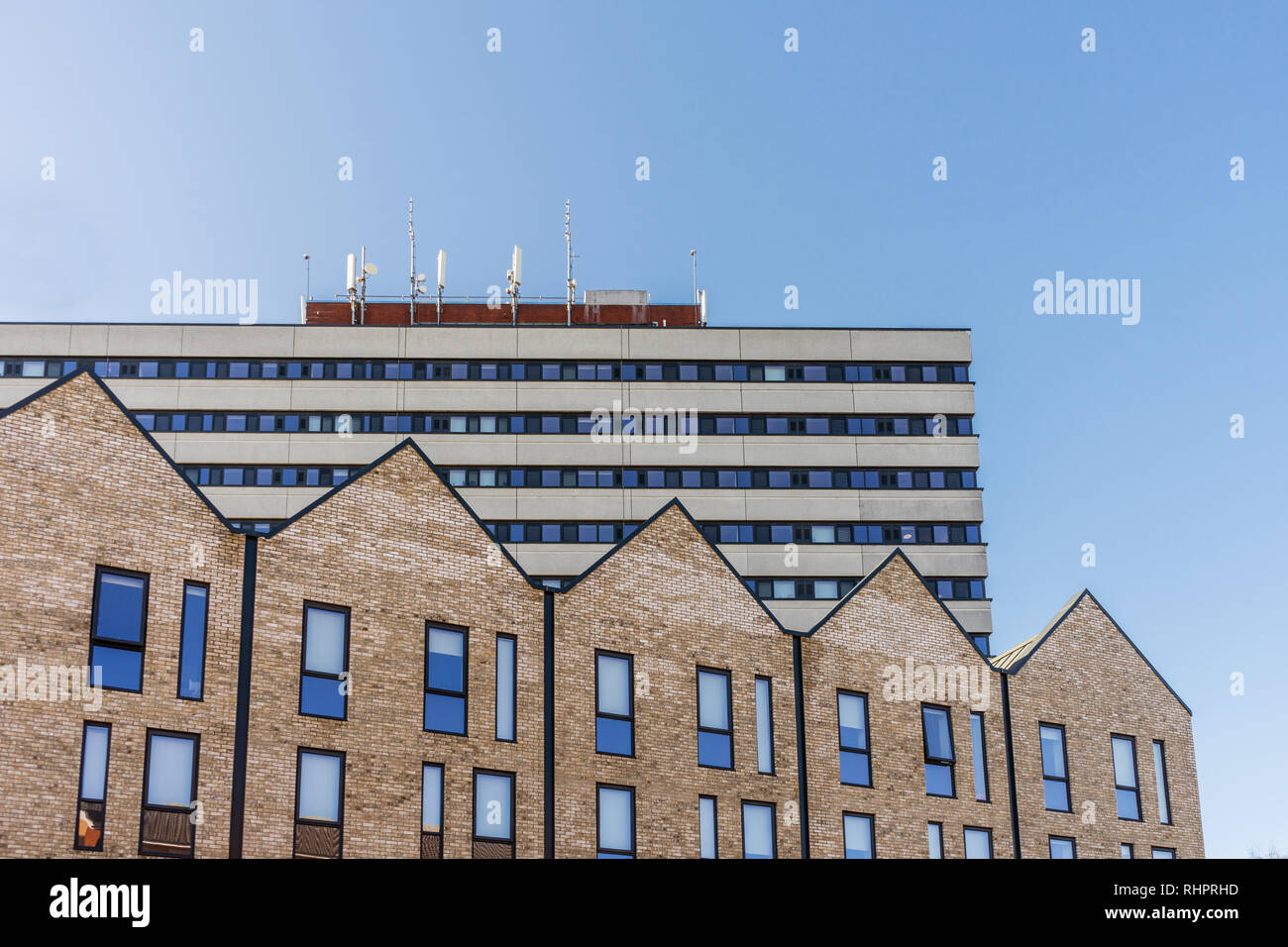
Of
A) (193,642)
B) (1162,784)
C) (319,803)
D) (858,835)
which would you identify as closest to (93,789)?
(193,642)

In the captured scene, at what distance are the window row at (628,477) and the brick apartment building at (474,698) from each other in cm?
3721

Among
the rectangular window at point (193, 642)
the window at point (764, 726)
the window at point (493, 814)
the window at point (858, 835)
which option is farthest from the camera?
the window at point (858, 835)

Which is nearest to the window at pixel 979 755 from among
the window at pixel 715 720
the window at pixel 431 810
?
the window at pixel 715 720

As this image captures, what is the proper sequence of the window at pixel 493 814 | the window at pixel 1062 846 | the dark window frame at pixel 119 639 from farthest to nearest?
the window at pixel 1062 846, the window at pixel 493 814, the dark window frame at pixel 119 639

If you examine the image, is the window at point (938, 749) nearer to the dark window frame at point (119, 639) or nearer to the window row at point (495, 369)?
the dark window frame at point (119, 639)

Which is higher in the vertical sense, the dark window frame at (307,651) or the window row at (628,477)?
the window row at (628,477)

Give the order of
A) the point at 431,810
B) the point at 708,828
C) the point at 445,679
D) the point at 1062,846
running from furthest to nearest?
the point at 1062,846
the point at 708,828
the point at 445,679
the point at 431,810

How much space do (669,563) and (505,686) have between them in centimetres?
478

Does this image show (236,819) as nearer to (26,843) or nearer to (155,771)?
(155,771)

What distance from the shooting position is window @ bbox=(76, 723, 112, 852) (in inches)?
942

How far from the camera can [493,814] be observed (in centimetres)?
2858

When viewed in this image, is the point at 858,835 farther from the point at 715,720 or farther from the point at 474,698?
the point at 474,698

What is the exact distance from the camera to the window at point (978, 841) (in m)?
33.9
